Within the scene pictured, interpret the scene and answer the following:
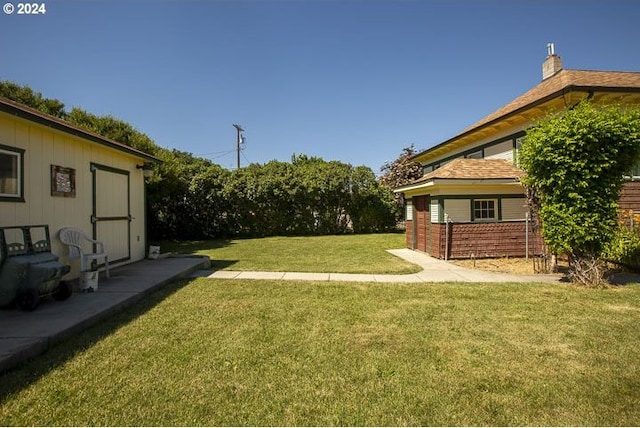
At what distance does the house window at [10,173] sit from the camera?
543 centimetres

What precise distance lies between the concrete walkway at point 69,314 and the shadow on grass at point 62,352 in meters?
0.07

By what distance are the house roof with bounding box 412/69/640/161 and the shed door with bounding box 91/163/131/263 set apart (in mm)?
11819

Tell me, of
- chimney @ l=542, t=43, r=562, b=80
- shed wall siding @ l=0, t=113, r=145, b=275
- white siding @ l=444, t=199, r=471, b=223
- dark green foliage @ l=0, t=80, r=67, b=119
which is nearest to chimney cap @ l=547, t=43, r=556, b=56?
chimney @ l=542, t=43, r=562, b=80

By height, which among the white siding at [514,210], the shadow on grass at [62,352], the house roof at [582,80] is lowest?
the shadow on grass at [62,352]

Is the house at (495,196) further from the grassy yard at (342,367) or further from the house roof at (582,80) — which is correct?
the grassy yard at (342,367)

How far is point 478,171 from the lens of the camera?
37.4 feet

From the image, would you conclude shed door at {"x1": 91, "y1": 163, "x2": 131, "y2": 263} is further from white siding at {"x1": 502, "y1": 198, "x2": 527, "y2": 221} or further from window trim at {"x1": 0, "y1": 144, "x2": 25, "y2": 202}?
white siding at {"x1": 502, "y1": 198, "x2": 527, "y2": 221}

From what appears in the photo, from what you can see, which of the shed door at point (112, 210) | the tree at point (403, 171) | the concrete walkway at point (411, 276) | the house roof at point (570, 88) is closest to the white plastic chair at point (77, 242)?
the shed door at point (112, 210)

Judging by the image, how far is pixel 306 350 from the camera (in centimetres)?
384

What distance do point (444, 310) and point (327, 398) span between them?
3.12 meters

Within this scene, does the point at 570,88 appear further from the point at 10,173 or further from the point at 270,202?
the point at 270,202

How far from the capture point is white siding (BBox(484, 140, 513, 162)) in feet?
40.9

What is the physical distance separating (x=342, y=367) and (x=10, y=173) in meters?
5.97

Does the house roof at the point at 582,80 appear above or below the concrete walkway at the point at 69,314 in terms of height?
above
